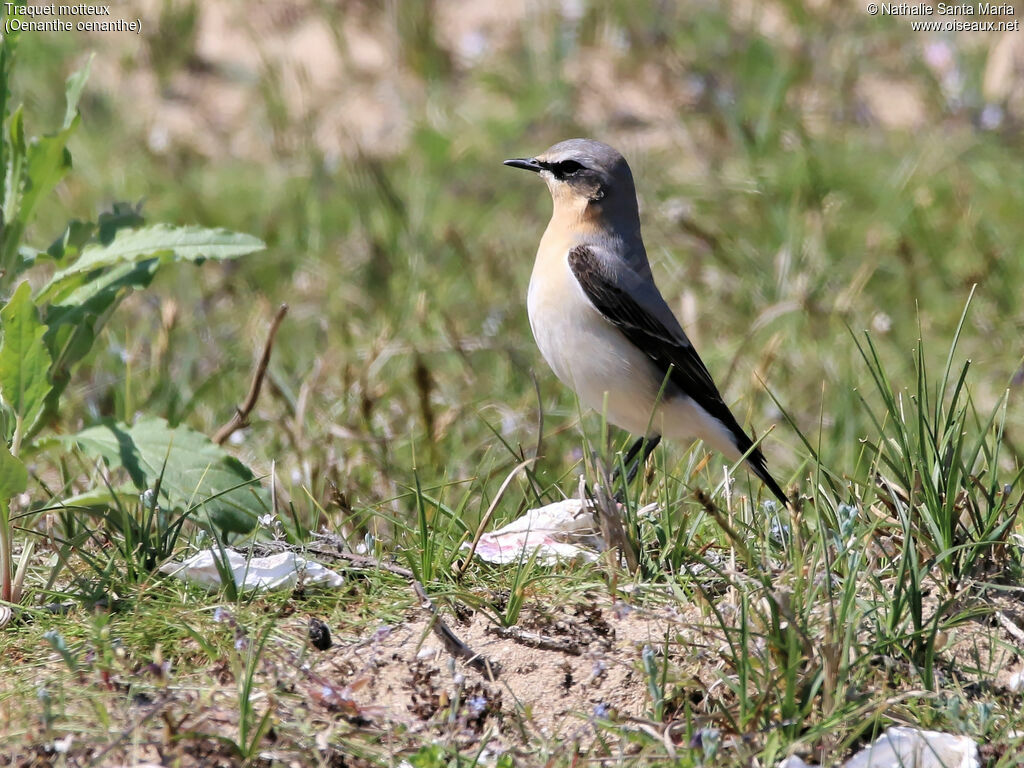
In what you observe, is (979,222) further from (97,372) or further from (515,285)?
(97,372)

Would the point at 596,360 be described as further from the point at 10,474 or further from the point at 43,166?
the point at 10,474

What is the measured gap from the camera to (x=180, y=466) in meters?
4.44

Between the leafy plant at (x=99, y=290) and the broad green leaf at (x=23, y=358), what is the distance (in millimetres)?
147

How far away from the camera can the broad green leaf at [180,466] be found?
4355 millimetres

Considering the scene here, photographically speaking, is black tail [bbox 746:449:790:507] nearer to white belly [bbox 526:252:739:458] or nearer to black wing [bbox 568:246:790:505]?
black wing [bbox 568:246:790:505]

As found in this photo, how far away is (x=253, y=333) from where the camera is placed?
7633mm

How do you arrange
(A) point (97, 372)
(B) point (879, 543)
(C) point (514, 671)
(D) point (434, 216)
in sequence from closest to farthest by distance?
(C) point (514, 671) → (B) point (879, 543) → (A) point (97, 372) → (D) point (434, 216)

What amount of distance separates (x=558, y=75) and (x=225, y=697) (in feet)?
24.8

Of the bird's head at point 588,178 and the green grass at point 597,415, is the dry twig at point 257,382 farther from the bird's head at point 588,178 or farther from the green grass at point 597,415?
the bird's head at point 588,178

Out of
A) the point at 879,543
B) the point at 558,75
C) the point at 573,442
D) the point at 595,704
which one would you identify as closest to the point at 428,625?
the point at 595,704

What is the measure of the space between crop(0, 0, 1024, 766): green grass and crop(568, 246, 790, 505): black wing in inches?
16.7

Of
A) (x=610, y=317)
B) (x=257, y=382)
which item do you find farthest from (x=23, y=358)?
(x=610, y=317)

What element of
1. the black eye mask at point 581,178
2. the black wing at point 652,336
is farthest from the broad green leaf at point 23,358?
the black eye mask at point 581,178

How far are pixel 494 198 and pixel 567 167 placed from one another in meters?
3.60
